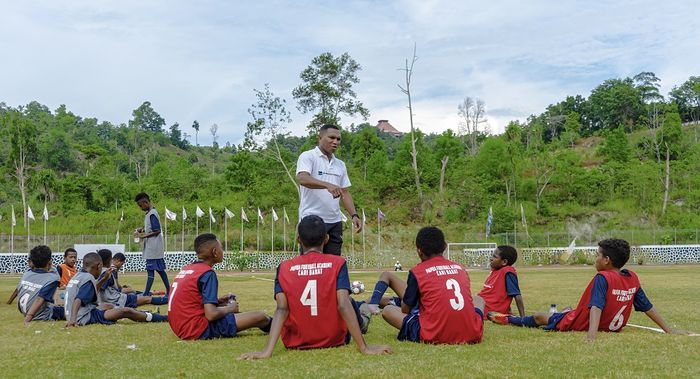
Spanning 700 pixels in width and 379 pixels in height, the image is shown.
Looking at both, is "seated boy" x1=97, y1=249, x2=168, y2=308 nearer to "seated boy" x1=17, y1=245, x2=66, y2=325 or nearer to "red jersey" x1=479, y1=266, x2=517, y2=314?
"seated boy" x1=17, y1=245, x2=66, y2=325

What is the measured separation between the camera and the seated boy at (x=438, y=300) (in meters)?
6.21

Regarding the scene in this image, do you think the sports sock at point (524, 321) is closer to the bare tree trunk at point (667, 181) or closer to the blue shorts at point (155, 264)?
the blue shorts at point (155, 264)

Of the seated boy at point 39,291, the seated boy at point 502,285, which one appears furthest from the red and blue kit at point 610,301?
the seated boy at point 39,291

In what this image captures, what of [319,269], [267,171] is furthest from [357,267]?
[319,269]

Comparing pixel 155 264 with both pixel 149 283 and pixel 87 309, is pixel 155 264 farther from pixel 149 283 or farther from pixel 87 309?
pixel 87 309

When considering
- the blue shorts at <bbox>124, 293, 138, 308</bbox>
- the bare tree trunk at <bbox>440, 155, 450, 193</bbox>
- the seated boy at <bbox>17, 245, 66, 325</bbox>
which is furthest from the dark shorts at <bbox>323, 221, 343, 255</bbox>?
the bare tree trunk at <bbox>440, 155, 450, 193</bbox>

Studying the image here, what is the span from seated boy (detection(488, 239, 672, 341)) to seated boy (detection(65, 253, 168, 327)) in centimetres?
523

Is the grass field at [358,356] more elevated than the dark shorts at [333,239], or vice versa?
the dark shorts at [333,239]

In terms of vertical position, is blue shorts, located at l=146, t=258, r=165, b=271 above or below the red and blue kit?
above

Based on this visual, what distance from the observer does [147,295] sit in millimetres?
12234

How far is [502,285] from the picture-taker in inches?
348

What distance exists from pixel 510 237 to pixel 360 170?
20.8 metres

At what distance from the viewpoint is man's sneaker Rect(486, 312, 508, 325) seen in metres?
8.24

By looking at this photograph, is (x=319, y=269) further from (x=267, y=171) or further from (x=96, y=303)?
(x=267, y=171)
